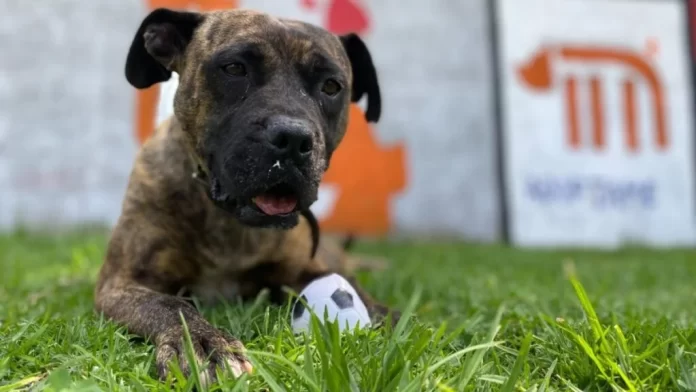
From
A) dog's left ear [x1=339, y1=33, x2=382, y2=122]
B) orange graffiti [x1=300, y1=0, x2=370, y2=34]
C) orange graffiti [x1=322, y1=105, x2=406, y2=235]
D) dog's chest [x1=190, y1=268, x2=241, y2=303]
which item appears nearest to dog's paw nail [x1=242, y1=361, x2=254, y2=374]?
dog's chest [x1=190, y1=268, x2=241, y2=303]

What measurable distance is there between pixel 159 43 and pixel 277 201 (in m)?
0.85

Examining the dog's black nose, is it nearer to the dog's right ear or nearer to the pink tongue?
the pink tongue

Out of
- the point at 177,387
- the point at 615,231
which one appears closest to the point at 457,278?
the point at 177,387

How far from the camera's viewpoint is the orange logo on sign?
8.12 m

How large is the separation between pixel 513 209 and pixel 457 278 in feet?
13.2

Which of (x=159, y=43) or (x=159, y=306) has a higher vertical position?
(x=159, y=43)

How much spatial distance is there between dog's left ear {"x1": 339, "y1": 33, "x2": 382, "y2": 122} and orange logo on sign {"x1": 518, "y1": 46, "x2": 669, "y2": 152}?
526 centimetres

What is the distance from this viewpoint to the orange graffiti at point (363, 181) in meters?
7.48

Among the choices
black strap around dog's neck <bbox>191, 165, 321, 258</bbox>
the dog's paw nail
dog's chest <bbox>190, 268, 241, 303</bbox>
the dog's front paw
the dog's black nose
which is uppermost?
the dog's black nose

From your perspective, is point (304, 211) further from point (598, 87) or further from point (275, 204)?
point (598, 87)

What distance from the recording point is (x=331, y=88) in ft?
8.89

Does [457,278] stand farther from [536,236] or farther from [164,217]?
[536,236]

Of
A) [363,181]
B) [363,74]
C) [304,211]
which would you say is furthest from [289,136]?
[363,181]

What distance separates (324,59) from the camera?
104 inches
